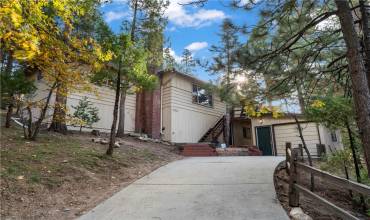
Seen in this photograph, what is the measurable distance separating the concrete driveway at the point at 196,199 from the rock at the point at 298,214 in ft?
0.61

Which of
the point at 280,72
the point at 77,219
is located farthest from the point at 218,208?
the point at 280,72

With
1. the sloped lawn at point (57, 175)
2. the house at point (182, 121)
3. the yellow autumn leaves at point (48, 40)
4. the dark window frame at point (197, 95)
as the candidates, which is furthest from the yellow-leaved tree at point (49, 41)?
the dark window frame at point (197, 95)

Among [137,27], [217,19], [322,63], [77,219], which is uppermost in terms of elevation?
[137,27]

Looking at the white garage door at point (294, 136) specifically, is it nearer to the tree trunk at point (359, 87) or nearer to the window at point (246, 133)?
the window at point (246, 133)

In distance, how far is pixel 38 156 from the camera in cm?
755

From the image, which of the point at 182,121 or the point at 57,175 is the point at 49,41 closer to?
the point at 57,175

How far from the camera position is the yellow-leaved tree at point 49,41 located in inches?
171

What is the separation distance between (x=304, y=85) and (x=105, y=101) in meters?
11.6

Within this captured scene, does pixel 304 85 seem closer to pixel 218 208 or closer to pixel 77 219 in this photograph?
pixel 218 208

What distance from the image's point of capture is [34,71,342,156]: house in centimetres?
1639

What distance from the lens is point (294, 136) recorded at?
17.3 meters

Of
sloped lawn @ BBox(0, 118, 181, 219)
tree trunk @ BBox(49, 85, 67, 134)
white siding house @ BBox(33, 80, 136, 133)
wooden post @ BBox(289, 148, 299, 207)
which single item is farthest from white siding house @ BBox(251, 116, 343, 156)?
wooden post @ BBox(289, 148, 299, 207)

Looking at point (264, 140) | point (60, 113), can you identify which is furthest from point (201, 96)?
point (60, 113)

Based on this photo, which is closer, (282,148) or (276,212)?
(276,212)
